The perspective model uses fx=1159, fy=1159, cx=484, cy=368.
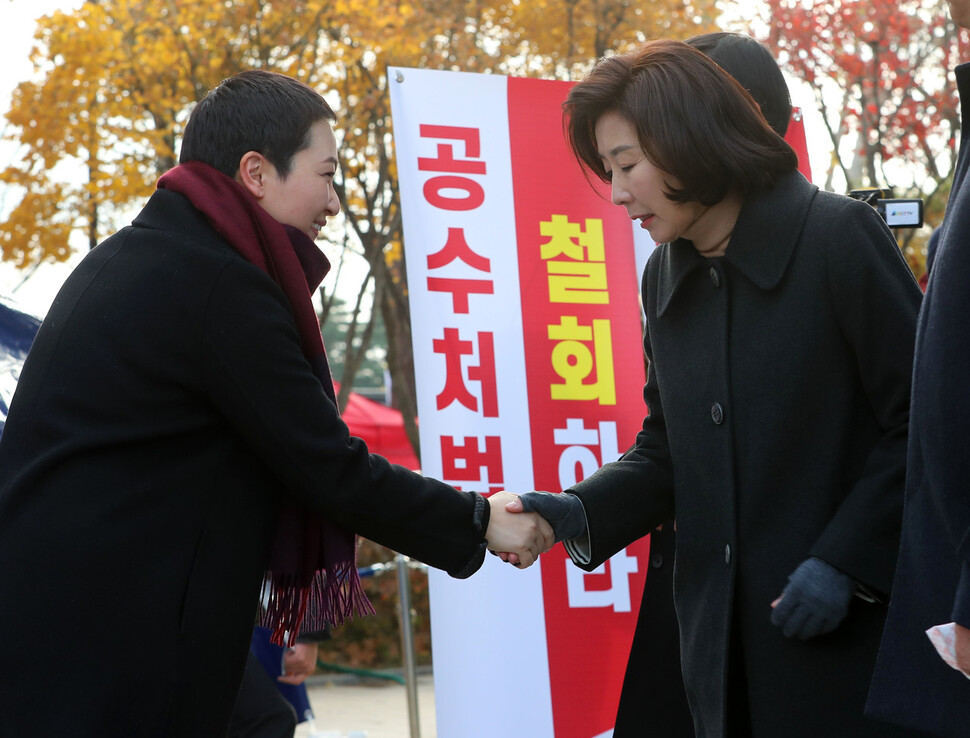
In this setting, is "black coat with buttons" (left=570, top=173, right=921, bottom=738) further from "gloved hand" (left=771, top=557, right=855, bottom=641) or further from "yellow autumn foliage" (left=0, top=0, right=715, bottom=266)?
"yellow autumn foliage" (left=0, top=0, right=715, bottom=266)

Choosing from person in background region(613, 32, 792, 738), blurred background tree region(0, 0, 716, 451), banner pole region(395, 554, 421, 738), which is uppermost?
blurred background tree region(0, 0, 716, 451)

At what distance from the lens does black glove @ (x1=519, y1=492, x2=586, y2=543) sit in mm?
2697

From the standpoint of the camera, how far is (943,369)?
61.3 inches

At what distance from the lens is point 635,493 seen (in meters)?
2.69

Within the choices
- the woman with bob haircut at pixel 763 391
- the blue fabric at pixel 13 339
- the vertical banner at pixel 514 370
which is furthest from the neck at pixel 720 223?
the blue fabric at pixel 13 339

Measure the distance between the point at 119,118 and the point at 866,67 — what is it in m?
6.34

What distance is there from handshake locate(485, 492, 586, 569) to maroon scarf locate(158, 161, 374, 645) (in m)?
0.42

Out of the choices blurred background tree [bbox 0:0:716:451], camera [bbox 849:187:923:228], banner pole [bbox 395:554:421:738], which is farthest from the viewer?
blurred background tree [bbox 0:0:716:451]

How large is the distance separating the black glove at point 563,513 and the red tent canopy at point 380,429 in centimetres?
1264

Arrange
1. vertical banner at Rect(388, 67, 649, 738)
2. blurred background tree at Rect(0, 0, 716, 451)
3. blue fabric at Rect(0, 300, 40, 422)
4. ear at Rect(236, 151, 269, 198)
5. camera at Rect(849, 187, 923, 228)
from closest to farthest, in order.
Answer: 1. ear at Rect(236, 151, 269, 198)
2. blue fabric at Rect(0, 300, 40, 422)
3. vertical banner at Rect(388, 67, 649, 738)
4. camera at Rect(849, 187, 923, 228)
5. blurred background tree at Rect(0, 0, 716, 451)

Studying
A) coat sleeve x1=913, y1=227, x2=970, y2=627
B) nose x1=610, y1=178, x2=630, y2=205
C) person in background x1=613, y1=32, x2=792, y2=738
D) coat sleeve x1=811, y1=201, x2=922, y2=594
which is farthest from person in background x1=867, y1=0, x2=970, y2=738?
person in background x1=613, y1=32, x2=792, y2=738

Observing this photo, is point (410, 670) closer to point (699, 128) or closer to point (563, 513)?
point (563, 513)

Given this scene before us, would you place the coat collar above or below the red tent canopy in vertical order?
below

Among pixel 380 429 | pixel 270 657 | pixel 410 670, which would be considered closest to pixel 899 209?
pixel 270 657
